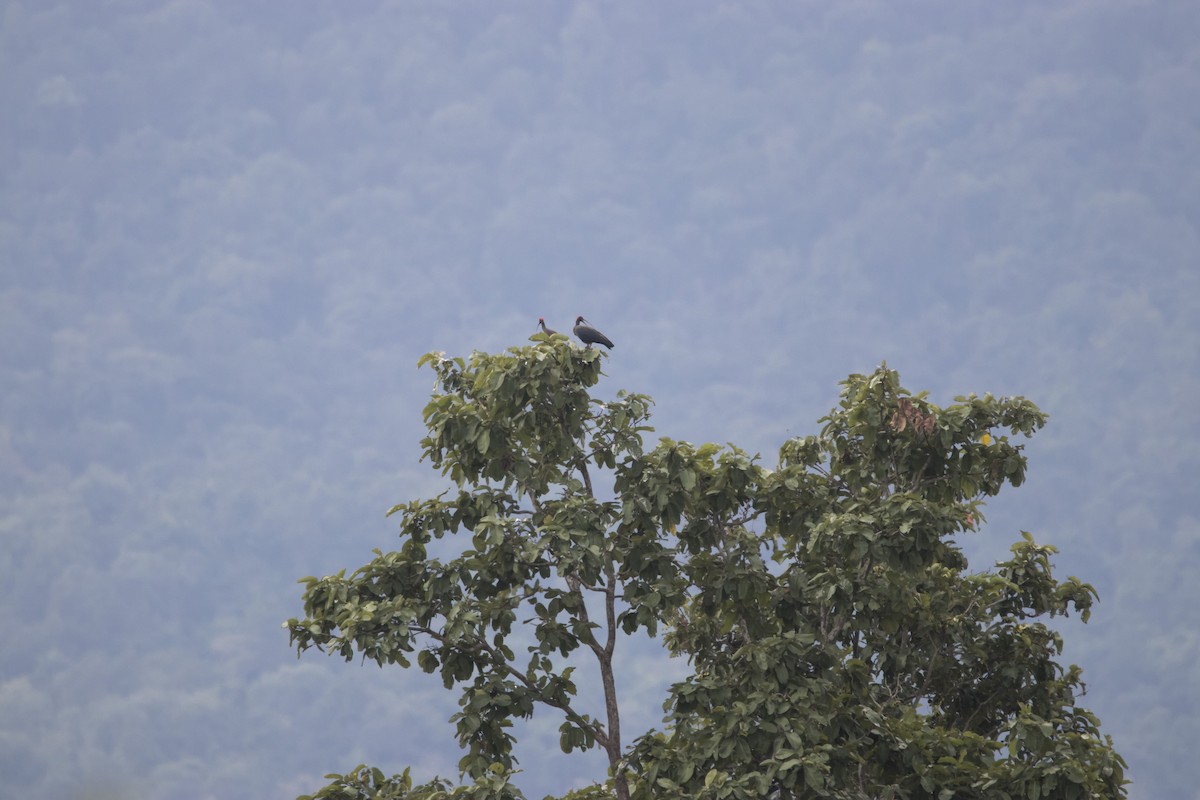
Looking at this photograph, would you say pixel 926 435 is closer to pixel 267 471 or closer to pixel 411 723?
pixel 411 723

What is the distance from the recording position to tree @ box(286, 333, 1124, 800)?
1375 centimetres

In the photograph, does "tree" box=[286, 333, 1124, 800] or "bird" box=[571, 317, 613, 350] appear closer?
"tree" box=[286, 333, 1124, 800]

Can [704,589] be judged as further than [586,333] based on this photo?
No

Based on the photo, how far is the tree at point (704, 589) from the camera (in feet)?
45.1

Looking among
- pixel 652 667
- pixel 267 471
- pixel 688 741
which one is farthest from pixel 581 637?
pixel 267 471

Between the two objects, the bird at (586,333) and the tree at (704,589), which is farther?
the bird at (586,333)

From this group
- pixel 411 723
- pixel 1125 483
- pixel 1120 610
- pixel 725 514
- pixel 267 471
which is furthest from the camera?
pixel 267 471

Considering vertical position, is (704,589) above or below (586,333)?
below

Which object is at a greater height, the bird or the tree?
the bird

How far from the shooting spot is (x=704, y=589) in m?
15.1

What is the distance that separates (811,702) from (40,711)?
467 feet

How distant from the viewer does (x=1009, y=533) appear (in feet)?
512

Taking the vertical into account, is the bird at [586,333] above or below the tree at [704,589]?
above

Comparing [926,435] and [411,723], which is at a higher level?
[411,723]
